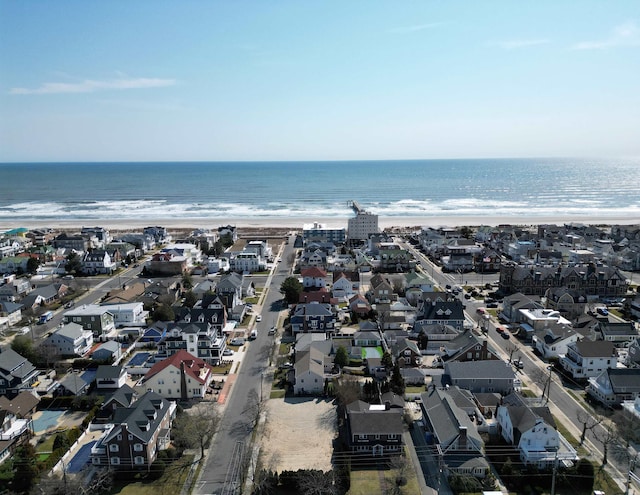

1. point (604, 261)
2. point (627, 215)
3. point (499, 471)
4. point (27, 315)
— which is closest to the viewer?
point (499, 471)

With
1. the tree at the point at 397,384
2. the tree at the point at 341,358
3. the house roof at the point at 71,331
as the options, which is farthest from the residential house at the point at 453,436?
the house roof at the point at 71,331

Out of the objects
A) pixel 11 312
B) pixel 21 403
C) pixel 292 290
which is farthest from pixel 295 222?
pixel 21 403

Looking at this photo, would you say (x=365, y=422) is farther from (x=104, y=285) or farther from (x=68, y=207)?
(x=68, y=207)

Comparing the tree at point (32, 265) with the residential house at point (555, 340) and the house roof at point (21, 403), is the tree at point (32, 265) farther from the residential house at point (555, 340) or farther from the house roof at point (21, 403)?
the residential house at point (555, 340)

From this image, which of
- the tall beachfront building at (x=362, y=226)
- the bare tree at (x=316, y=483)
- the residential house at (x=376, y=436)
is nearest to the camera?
the bare tree at (x=316, y=483)

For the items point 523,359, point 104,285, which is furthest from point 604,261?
point 104,285

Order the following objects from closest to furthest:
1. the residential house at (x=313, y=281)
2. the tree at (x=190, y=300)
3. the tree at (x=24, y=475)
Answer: the tree at (x=24, y=475), the tree at (x=190, y=300), the residential house at (x=313, y=281)
